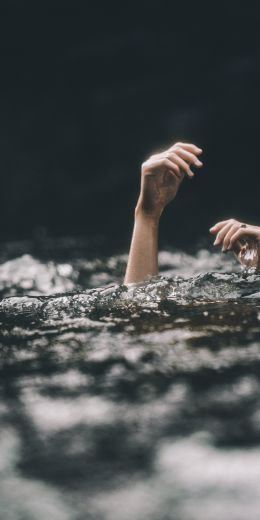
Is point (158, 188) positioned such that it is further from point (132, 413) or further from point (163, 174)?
point (132, 413)

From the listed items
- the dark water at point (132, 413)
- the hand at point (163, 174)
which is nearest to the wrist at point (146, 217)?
the hand at point (163, 174)

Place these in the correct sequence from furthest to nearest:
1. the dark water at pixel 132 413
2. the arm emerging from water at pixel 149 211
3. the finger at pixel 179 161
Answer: the arm emerging from water at pixel 149 211 < the finger at pixel 179 161 < the dark water at pixel 132 413

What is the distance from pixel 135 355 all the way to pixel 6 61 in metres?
3.76

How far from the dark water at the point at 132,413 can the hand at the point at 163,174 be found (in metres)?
0.44

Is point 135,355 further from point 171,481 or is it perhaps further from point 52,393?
point 171,481

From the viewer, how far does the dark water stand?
692mm

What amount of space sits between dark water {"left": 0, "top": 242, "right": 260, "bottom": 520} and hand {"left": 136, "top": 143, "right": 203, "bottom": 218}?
Result: 0.44 meters

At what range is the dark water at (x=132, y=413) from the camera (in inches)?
27.3

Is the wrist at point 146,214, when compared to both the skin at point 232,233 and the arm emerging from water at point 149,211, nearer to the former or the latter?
the arm emerging from water at point 149,211

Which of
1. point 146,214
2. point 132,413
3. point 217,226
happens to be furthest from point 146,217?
point 132,413

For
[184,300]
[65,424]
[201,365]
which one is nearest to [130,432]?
[65,424]

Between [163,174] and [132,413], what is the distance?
1.13 meters

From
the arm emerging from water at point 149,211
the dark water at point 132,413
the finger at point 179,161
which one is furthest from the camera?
the arm emerging from water at point 149,211

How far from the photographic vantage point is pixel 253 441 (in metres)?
0.78
